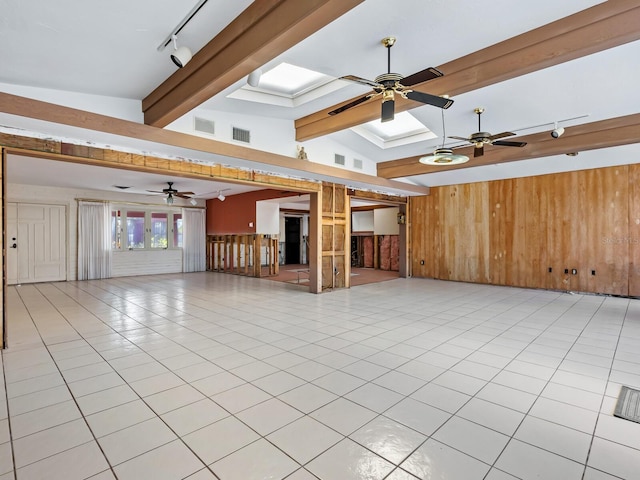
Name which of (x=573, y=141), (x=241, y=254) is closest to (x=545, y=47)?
(x=573, y=141)

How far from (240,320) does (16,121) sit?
3.59m

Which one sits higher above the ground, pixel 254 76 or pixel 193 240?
pixel 254 76

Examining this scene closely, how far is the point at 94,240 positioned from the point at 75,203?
119 cm

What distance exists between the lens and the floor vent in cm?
228

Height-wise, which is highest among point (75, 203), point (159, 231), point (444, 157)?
point (444, 157)

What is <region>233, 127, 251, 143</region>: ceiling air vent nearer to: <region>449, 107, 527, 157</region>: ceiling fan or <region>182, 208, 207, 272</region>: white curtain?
<region>449, 107, 527, 157</region>: ceiling fan

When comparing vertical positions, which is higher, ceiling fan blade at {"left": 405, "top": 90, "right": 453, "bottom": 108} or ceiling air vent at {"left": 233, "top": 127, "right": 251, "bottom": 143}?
ceiling air vent at {"left": 233, "top": 127, "right": 251, "bottom": 143}

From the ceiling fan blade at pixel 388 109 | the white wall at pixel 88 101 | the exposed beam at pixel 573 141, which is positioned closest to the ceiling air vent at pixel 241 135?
the white wall at pixel 88 101

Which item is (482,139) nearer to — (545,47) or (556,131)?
(556,131)

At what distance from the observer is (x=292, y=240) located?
51.1ft

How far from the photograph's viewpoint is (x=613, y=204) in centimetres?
694

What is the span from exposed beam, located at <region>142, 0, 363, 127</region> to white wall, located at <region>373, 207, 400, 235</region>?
962cm

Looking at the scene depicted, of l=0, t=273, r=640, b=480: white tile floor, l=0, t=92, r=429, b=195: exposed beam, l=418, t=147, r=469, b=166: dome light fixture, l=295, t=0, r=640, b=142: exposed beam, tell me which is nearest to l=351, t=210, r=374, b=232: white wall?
l=0, t=92, r=429, b=195: exposed beam

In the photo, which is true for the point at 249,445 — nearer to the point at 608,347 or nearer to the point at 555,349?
the point at 555,349
